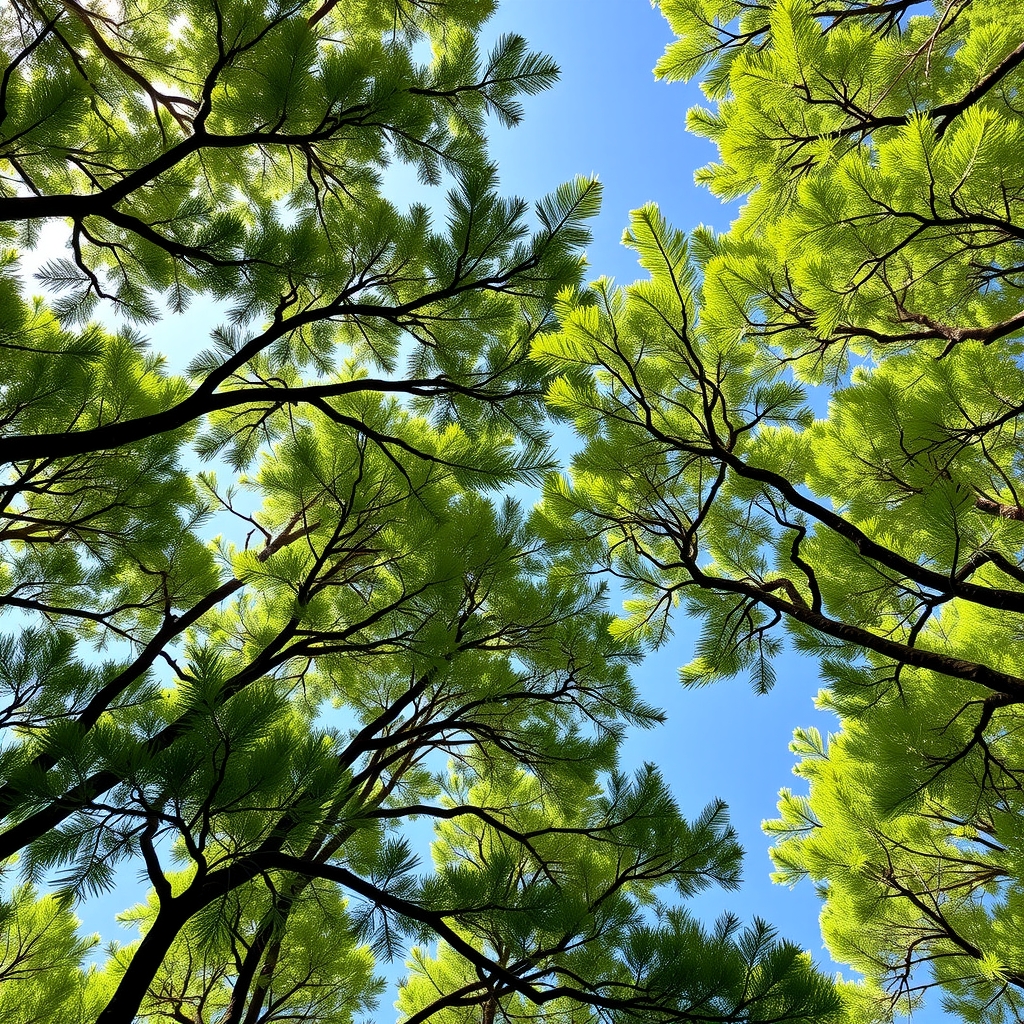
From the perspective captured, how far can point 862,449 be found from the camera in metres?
2.77

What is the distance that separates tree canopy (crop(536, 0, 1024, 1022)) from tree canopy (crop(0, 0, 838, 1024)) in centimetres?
42

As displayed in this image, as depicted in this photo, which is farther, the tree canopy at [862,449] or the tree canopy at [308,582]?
the tree canopy at [862,449]

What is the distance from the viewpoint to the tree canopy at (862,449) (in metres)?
2.35

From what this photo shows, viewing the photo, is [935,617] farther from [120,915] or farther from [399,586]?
[120,915]

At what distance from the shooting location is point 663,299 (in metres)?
2.40

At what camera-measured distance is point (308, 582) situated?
2.56 metres

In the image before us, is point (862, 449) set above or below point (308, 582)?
above

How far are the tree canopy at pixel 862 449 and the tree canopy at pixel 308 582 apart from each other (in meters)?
0.42

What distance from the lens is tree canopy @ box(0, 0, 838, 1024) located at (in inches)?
73.6

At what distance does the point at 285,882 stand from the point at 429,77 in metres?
3.23

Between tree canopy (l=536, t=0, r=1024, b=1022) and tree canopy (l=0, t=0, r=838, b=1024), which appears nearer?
tree canopy (l=0, t=0, r=838, b=1024)

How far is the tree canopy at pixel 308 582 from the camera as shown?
6.14ft

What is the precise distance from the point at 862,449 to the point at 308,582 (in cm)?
239

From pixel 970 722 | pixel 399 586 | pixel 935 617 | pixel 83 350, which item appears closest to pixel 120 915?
pixel 399 586
